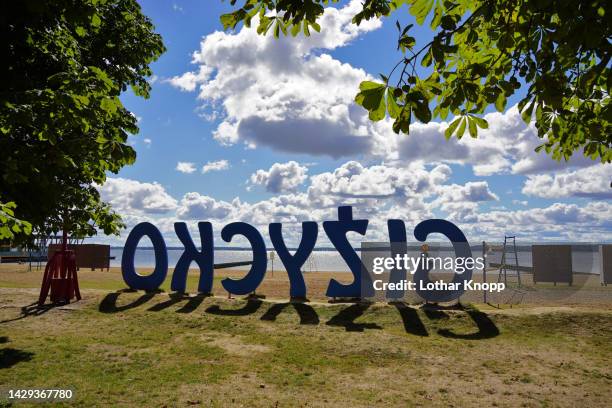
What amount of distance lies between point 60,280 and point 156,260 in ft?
11.9

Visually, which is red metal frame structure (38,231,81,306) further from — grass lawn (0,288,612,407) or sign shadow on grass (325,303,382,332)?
sign shadow on grass (325,303,382,332)

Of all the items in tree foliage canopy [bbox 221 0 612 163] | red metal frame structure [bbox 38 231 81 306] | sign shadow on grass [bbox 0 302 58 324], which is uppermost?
tree foliage canopy [bbox 221 0 612 163]

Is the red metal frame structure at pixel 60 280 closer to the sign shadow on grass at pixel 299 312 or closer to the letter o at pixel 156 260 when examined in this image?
the letter o at pixel 156 260

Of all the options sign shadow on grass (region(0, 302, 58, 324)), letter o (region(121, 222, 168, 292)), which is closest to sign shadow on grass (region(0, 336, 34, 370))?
sign shadow on grass (region(0, 302, 58, 324))

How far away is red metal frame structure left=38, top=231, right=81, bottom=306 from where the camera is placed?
54.9 ft

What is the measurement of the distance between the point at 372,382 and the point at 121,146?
674 centimetres

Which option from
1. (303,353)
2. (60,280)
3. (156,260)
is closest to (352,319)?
(303,353)

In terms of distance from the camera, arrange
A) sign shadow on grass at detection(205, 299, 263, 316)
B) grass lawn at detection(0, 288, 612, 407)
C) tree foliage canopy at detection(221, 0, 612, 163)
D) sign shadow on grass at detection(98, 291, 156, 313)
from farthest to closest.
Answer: sign shadow on grass at detection(98, 291, 156, 313) < sign shadow on grass at detection(205, 299, 263, 316) < grass lawn at detection(0, 288, 612, 407) < tree foliage canopy at detection(221, 0, 612, 163)

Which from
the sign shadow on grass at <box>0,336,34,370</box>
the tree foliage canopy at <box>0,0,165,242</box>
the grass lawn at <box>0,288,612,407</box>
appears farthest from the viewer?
the sign shadow on grass at <box>0,336,34,370</box>

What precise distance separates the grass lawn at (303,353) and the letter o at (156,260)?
204cm

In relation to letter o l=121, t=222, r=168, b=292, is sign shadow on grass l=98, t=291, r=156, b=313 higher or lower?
lower

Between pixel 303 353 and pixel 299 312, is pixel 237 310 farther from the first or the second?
pixel 303 353

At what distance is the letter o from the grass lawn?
6.68 ft

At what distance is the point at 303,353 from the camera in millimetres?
11172
